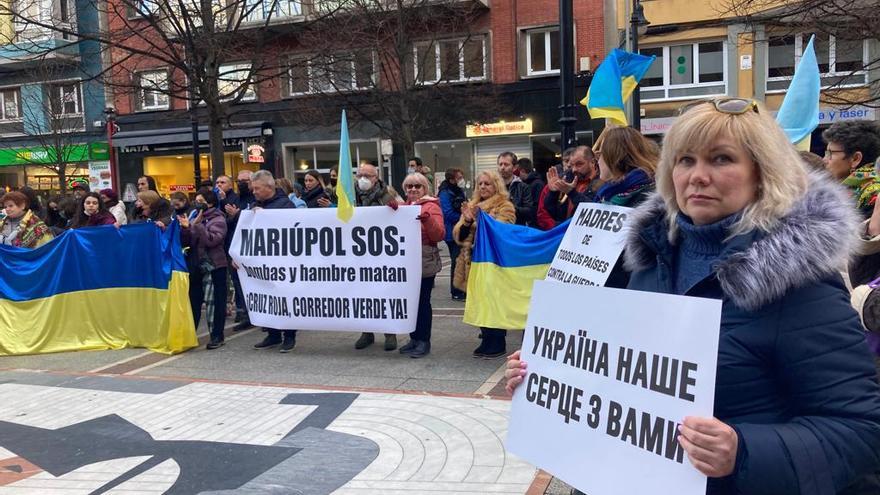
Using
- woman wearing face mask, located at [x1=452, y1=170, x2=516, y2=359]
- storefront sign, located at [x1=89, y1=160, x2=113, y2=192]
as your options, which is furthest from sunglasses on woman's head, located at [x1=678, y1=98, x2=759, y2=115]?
storefront sign, located at [x1=89, y1=160, x2=113, y2=192]

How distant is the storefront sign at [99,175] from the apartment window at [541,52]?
1651 cm

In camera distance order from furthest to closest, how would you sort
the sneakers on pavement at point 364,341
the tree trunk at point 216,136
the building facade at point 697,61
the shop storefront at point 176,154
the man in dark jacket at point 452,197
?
the shop storefront at point 176,154 → the building facade at point 697,61 → the tree trunk at point 216,136 → the man in dark jacket at point 452,197 → the sneakers on pavement at point 364,341

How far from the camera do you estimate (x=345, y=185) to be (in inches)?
262

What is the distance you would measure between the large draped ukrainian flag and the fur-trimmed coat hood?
7.43 m

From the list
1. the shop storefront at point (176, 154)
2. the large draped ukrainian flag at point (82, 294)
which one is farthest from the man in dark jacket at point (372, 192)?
the shop storefront at point (176, 154)

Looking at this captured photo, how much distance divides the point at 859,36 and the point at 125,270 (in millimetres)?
10134

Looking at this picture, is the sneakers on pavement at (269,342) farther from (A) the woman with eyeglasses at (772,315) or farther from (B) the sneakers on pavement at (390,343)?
(A) the woman with eyeglasses at (772,315)

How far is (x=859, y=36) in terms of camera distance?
9.21 meters

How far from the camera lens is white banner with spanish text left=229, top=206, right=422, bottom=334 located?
6789mm

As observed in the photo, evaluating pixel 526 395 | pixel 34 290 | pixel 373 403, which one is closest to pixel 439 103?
pixel 34 290

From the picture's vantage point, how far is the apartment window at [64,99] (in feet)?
75.1

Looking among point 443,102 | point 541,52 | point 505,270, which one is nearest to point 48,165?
point 443,102

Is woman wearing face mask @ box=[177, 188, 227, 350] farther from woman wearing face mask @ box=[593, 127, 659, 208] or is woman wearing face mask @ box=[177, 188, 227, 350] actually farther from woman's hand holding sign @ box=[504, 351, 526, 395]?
woman's hand holding sign @ box=[504, 351, 526, 395]

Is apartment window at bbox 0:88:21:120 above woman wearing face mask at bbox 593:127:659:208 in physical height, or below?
above
